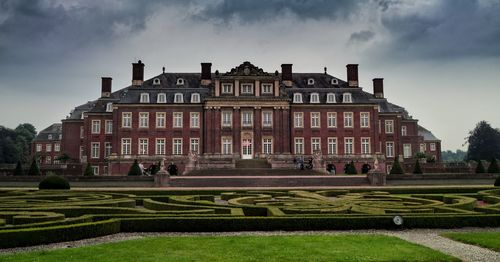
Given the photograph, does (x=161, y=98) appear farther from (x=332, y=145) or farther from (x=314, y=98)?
(x=332, y=145)

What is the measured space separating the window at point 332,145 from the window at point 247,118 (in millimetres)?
8208

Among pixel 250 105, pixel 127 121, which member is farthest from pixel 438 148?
pixel 127 121

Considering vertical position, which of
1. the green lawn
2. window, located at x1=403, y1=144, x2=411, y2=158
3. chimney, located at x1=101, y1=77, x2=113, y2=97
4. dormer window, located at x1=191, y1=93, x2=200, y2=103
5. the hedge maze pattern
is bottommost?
the green lawn

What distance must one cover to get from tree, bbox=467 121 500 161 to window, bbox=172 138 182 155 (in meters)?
52.2

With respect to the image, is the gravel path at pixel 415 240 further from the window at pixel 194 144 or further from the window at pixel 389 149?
the window at pixel 389 149

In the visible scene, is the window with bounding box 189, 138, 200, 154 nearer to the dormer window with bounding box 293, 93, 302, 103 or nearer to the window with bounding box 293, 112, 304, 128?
the window with bounding box 293, 112, 304, 128

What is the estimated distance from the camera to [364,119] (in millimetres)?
48000

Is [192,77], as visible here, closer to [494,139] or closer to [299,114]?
[299,114]

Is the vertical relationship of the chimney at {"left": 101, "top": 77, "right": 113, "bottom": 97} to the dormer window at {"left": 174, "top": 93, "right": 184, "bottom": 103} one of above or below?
above

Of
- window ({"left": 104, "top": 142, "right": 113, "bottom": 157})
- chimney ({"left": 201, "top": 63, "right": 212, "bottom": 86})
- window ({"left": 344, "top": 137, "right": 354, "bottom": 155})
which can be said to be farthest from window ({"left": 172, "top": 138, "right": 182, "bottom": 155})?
window ({"left": 344, "top": 137, "right": 354, "bottom": 155})

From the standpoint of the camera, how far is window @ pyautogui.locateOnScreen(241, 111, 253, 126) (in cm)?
4644

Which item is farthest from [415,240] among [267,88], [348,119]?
[348,119]

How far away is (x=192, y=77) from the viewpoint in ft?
165

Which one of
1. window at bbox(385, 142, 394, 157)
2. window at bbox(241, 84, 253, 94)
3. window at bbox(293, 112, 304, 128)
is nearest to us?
window at bbox(241, 84, 253, 94)
